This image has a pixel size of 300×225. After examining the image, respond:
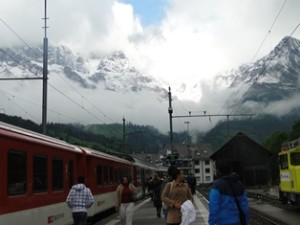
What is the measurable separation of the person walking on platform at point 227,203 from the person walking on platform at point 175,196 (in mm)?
2612

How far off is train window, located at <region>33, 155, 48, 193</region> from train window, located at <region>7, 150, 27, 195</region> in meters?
→ 0.74

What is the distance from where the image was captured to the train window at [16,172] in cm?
998

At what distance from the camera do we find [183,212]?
9242mm

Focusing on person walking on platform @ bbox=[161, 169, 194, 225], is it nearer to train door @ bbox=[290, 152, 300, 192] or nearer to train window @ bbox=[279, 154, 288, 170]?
train door @ bbox=[290, 152, 300, 192]

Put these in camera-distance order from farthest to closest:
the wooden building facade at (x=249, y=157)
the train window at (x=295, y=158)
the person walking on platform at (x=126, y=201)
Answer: the wooden building facade at (x=249, y=157) < the train window at (x=295, y=158) < the person walking on platform at (x=126, y=201)

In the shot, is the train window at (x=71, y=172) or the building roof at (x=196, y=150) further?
the building roof at (x=196, y=150)

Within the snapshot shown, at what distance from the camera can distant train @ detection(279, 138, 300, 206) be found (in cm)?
2272

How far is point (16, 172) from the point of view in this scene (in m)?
10.4

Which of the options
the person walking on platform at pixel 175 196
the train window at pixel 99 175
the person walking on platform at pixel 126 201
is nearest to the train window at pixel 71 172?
the person walking on platform at pixel 126 201

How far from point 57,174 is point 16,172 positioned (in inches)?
135

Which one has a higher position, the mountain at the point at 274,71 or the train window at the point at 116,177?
the mountain at the point at 274,71

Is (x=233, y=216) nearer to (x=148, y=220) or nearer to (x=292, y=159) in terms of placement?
(x=148, y=220)

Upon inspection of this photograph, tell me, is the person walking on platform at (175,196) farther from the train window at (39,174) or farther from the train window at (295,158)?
the train window at (295,158)

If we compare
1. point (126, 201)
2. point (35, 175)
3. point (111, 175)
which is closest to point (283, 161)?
point (111, 175)
